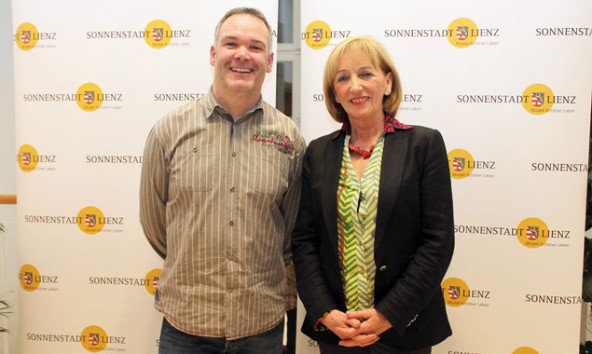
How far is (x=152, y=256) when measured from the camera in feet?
8.11

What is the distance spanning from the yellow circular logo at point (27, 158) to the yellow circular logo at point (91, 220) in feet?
1.30

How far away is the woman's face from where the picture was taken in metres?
1.54

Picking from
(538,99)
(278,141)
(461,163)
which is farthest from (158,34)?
(538,99)

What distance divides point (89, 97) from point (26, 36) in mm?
521

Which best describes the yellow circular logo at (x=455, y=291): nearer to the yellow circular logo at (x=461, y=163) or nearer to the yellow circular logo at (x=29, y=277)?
the yellow circular logo at (x=461, y=163)

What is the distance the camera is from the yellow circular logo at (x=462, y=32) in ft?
7.34

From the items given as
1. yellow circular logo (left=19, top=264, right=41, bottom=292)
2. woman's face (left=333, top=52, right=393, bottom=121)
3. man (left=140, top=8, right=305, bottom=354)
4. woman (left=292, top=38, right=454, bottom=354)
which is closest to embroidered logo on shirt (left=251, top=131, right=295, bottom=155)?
man (left=140, top=8, right=305, bottom=354)

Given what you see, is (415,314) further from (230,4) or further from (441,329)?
(230,4)

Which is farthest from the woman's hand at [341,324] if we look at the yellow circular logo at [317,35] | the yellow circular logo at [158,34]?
the yellow circular logo at [158,34]

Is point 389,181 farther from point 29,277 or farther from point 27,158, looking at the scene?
point 29,277

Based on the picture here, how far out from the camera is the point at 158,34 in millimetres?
2393

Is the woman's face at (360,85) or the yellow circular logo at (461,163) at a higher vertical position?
the woman's face at (360,85)

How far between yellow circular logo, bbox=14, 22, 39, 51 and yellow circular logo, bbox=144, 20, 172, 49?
674mm

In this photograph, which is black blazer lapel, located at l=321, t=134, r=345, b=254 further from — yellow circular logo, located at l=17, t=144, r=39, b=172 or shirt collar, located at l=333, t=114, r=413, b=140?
yellow circular logo, located at l=17, t=144, r=39, b=172
